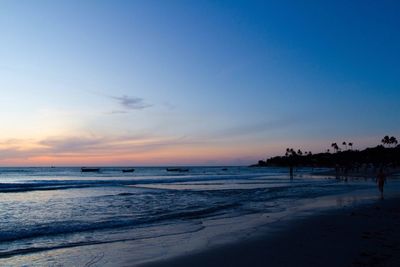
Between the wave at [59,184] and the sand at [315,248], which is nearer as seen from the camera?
the sand at [315,248]

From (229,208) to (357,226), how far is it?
9.45 meters

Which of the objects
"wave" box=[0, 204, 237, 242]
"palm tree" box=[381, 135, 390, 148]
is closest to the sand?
"wave" box=[0, 204, 237, 242]

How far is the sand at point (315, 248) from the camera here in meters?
9.11

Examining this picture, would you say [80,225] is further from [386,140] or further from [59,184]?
[386,140]

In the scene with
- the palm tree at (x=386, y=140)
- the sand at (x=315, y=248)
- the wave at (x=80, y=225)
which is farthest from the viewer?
the palm tree at (x=386, y=140)

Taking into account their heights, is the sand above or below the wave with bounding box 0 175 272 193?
below

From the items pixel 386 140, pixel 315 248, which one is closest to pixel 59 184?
pixel 315 248

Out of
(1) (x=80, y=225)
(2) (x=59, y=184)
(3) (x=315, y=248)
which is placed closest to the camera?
(3) (x=315, y=248)

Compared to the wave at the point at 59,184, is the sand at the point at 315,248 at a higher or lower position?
lower

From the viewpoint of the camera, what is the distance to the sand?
911 centimetres

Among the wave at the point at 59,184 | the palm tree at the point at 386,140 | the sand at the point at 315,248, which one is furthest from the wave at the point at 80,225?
the palm tree at the point at 386,140

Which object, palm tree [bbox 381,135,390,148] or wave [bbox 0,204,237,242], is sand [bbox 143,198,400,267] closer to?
wave [bbox 0,204,237,242]

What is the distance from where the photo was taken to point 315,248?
416 inches

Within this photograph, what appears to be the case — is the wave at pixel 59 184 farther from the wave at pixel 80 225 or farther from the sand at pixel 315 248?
the sand at pixel 315 248
